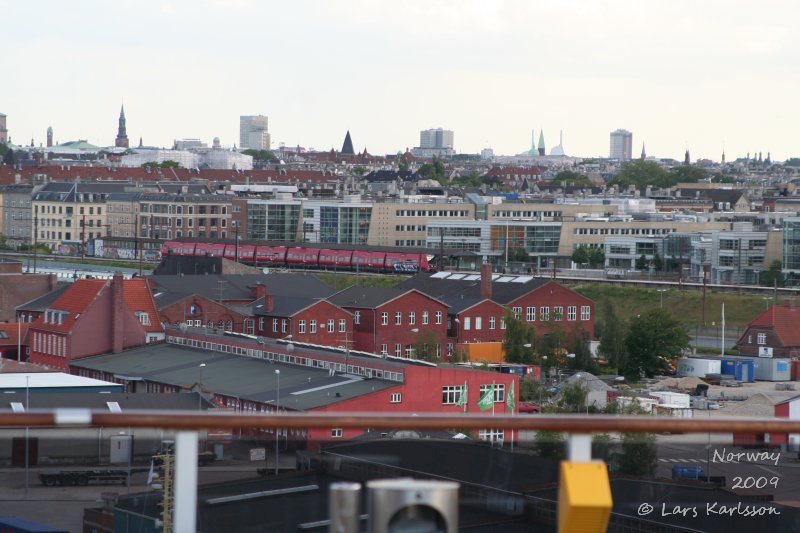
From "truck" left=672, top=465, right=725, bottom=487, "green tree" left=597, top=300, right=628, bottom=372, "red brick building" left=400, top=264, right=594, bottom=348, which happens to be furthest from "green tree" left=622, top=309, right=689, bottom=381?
"truck" left=672, top=465, right=725, bottom=487

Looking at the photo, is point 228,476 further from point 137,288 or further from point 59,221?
point 59,221

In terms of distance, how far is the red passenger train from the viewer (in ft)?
155

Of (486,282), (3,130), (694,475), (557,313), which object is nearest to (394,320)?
(486,282)

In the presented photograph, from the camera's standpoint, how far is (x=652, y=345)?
2866 centimetres

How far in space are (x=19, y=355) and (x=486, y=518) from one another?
24.0m

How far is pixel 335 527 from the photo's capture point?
2.85 metres

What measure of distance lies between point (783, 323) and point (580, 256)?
72.3 ft

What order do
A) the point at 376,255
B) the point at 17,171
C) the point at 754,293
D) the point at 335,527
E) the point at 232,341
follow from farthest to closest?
the point at 17,171 → the point at 376,255 → the point at 754,293 → the point at 232,341 → the point at 335,527

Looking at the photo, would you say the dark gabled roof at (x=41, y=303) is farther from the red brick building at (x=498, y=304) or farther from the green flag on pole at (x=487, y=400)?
the green flag on pole at (x=487, y=400)

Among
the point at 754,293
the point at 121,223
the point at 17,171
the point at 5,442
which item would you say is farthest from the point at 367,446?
the point at 17,171

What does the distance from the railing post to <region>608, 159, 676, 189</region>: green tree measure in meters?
93.2

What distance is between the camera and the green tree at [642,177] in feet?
321

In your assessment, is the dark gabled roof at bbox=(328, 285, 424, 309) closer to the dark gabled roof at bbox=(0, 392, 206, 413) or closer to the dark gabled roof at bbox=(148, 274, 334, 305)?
the dark gabled roof at bbox=(148, 274, 334, 305)

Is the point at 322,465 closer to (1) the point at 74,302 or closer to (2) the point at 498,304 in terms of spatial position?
(1) the point at 74,302
